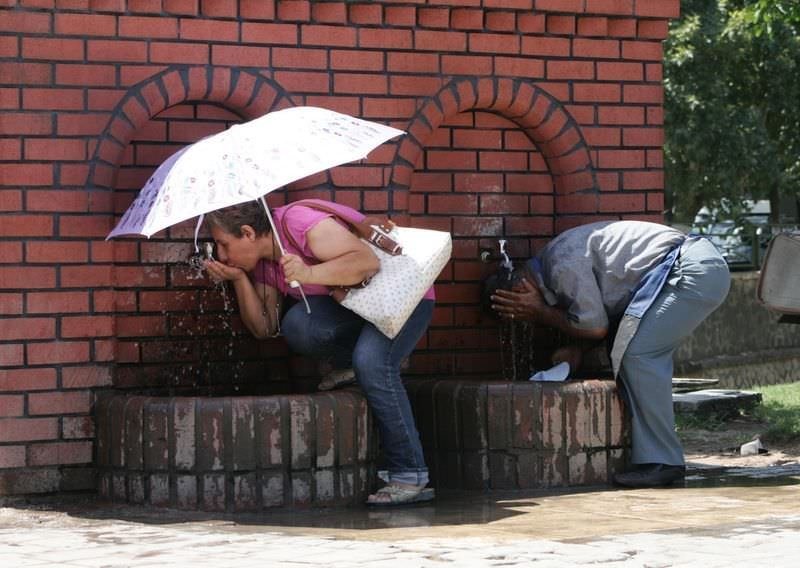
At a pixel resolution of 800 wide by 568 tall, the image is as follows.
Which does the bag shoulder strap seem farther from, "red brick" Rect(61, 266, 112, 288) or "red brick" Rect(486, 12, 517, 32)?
"red brick" Rect(486, 12, 517, 32)

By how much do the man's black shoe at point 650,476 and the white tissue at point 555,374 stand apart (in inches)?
19.0

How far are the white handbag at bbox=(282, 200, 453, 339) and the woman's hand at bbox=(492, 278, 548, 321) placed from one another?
674 mm

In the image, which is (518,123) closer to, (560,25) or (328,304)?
(560,25)

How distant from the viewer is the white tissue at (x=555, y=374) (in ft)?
23.5

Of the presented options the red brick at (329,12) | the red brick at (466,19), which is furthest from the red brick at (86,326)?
the red brick at (466,19)

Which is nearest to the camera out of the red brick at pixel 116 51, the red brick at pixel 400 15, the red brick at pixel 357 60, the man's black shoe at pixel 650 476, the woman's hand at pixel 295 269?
the woman's hand at pixel 295 269

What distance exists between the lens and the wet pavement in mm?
4945

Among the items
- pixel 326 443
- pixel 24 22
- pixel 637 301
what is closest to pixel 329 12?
pixel 24 22

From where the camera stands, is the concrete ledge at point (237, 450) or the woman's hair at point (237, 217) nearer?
the concrete ledge at point (237, 450)

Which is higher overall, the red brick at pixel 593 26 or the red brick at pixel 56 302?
the red brick at pixel 593 26

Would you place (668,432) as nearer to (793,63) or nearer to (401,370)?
(401,370)

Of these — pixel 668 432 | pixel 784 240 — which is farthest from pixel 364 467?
pixel 784 240

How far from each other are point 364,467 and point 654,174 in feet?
7.66

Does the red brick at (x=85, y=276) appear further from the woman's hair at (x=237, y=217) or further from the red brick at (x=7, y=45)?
the red brick at (x=7, y=45)
